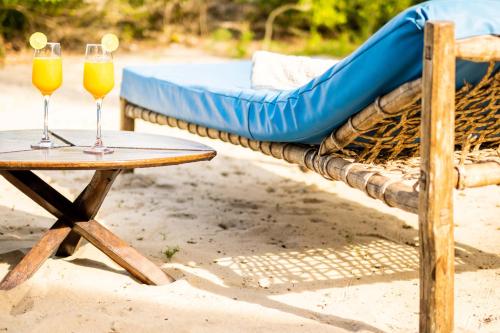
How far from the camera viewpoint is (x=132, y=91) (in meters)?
3.80

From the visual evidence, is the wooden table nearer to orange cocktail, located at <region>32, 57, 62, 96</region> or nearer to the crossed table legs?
the crossed table legs

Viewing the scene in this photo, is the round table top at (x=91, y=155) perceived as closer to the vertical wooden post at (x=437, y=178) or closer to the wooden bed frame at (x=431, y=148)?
the wooden bed frame at (x=431, y=148)

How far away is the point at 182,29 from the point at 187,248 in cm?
626

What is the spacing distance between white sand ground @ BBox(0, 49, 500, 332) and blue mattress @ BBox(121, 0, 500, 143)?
43 cm

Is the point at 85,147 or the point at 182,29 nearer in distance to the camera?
the point at 85,147

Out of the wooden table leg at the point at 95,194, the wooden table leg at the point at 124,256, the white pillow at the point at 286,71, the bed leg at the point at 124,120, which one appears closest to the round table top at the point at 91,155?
the wooden table leg at the point at 95,194

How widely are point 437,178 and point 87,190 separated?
1.15 meters

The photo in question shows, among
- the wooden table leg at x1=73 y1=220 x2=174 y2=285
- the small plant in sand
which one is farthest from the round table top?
the small plant in sand

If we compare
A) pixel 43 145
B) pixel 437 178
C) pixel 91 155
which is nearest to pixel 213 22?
pixel 43 145

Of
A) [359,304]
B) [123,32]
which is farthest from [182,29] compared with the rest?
[359,304]

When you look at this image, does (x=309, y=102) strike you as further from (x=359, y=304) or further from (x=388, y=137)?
(x=359, y=304)

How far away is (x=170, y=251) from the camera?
8.95 feet

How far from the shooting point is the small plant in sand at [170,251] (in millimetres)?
2668

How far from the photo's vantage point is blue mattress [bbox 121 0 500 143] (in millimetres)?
1931
